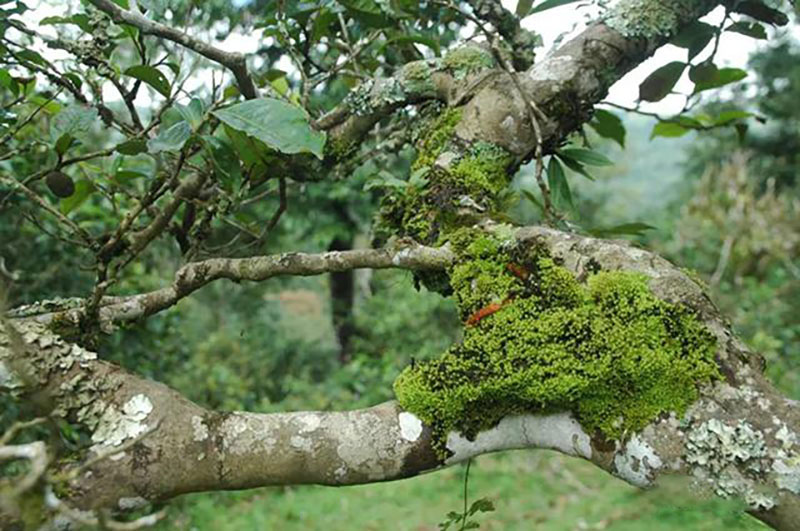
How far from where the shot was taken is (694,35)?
1.57 m

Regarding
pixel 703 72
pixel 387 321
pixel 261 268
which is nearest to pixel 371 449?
pixel 261 268

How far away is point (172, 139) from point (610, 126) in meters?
1.16

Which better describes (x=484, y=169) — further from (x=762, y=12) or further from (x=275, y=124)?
(x=762, y=12)

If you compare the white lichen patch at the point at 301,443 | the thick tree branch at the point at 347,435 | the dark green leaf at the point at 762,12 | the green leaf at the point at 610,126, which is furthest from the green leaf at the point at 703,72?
the white lichen patch at the point at 301,443

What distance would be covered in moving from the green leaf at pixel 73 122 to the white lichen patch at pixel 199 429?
21.3 inches

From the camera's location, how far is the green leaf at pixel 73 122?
4.01 ft

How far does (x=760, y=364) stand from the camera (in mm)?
979

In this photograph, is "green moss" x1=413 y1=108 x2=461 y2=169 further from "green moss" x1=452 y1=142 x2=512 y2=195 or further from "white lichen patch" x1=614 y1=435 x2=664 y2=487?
"white lichen patch" x1=614 y1=435 x2=664 y2=487

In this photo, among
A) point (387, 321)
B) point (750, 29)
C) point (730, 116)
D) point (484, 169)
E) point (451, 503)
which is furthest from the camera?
point (387, 321)

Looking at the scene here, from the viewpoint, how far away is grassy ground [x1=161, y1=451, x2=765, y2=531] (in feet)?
13.1

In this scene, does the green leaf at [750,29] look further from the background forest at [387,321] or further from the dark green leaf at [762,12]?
the background forest at [387,321]

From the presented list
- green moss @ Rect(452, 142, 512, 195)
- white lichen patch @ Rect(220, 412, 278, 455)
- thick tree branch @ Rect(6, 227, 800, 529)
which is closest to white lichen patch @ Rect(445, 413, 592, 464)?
thick tree branch @ Rect(6, 227, 800, 529)

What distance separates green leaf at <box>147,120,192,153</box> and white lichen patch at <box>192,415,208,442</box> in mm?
389

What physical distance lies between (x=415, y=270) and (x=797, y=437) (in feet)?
2.00
